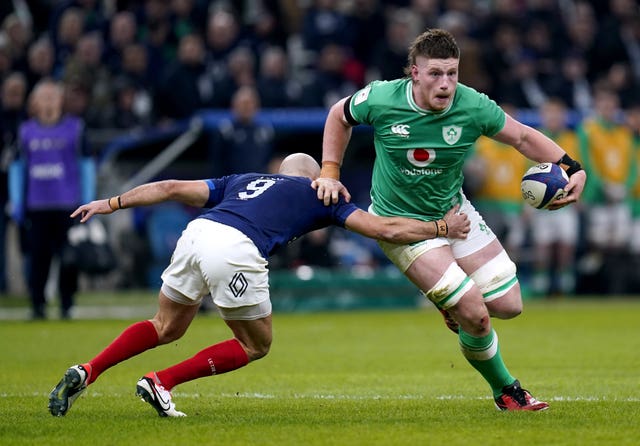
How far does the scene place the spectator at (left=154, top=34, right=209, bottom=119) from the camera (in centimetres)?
1938

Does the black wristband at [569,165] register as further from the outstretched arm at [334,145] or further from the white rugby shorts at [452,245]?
the outstretched arm at [334,145]

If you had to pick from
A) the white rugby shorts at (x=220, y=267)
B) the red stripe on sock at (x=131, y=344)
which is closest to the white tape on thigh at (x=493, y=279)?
the white rugby shorts at (x=220, y=267)

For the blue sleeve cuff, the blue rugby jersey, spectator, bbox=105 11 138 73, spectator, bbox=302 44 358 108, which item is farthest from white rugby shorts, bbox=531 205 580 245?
the blue rugby jersey

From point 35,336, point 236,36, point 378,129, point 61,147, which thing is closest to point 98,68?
point 236,36

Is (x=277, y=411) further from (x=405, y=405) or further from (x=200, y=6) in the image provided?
(x=200, y=6)

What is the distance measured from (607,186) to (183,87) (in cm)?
654

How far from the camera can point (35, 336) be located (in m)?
13.9

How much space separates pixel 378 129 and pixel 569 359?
4.03 metres

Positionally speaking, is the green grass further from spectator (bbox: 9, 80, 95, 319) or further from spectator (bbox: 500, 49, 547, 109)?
spectator (bbox: 500, 49, 547, 109)

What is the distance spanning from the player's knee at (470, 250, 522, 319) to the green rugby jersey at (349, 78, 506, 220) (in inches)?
18.2

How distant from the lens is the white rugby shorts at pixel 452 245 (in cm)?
823

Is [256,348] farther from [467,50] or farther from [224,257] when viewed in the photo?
[467,50]

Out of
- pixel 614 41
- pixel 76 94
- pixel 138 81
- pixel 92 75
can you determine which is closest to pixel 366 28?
pixel 138 81

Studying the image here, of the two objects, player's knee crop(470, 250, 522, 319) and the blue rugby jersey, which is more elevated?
the blue rugby jersey
